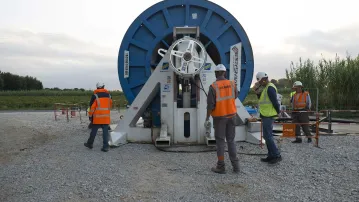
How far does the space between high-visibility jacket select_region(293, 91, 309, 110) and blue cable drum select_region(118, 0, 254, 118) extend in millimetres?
1373

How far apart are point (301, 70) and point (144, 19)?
14.5m

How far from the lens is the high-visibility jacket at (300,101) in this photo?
7604 mm

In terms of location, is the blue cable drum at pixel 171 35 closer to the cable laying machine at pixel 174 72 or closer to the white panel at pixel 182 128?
the cable laying machine at pixel 174 72

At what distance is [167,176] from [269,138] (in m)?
1.88

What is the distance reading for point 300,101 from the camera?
7.63 m

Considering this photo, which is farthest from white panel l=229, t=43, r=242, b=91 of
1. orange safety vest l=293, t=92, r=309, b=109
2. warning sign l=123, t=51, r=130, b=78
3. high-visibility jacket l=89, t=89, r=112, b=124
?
high-visibility jacket l=89, t=89, r=112, b=124

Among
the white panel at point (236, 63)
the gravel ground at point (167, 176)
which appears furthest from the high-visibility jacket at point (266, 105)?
the white panel at point (236, 63)

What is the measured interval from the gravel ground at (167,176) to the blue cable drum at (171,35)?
1833mm

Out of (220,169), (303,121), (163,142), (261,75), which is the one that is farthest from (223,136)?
(303,121)

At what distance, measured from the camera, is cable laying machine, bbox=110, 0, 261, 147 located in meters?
6.36

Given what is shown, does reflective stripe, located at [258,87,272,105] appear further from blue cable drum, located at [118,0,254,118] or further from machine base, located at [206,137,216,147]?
blue cable drum, located at [118,0,254,118]

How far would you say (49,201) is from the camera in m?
3.41

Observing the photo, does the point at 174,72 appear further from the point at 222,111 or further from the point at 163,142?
the point at 222,111

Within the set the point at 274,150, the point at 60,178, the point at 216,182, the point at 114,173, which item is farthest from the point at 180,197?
the point at 274,150
